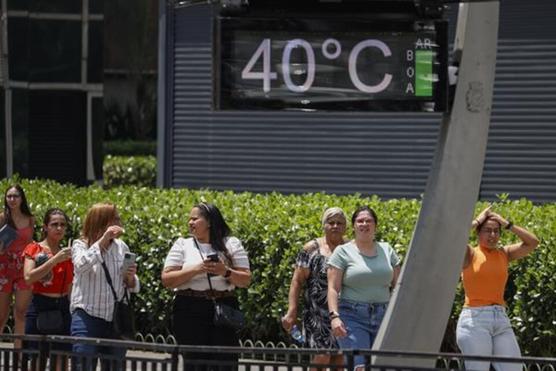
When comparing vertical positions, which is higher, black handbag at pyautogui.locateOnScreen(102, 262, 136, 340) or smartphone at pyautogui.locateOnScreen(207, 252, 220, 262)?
smartphone at pyautogui.locateOnScreen(207, 252, 220, 262)

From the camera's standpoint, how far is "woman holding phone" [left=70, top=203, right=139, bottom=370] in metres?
11.3

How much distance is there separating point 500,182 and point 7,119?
8332 mm

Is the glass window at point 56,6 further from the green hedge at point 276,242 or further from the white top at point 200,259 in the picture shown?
the white top at point 200,259

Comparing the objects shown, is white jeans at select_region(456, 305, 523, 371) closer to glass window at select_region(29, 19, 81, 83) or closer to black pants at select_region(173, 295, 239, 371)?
black pants at select_region(173, 295, 239, 371)

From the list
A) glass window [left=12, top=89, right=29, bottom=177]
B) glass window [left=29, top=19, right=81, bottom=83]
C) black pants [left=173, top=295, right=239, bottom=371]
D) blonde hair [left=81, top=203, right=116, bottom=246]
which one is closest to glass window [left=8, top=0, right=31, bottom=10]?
glass window [left=29, top=19, right=81, bottom=83]

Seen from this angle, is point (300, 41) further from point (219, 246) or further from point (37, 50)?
point (37, 50)

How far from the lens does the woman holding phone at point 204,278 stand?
11.1 m

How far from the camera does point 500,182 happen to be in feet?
63.3

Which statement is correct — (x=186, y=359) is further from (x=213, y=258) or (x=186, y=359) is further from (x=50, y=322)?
(x=50, y=322)

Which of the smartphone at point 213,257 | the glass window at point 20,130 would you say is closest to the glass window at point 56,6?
the glass window at point 20,130

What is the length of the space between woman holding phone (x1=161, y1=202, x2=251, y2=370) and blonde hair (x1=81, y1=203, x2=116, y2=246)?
0.61m

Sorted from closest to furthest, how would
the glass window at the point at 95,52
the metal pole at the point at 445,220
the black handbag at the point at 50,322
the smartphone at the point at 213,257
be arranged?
the metal pole at the point at 445,220
the smartphone at the point at 213,257
the black handbag at the point at 50,322
the glass window at the point at 95,52

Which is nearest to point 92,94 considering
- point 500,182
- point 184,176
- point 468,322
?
point 184,176

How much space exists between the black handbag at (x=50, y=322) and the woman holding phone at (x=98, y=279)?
0.82 m
